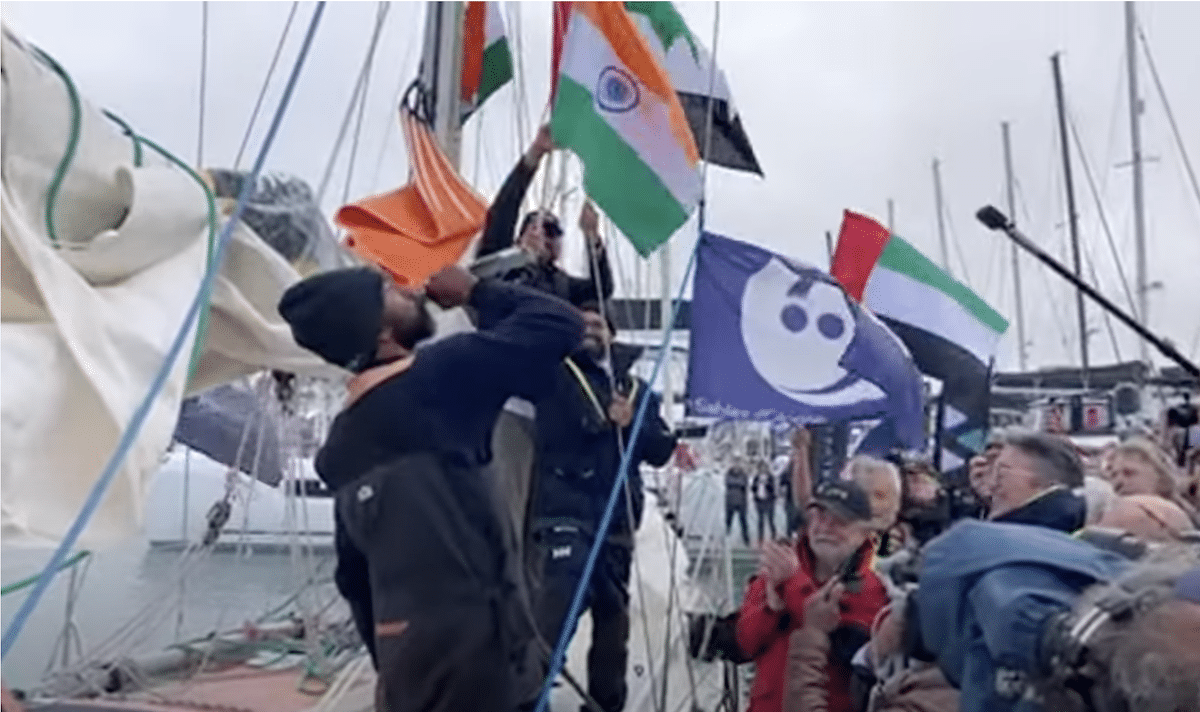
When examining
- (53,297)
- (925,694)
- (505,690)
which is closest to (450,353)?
(505,690)

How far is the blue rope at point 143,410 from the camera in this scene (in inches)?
71.4

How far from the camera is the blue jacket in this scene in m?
1.67

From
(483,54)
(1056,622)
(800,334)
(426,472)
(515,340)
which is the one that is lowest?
(1056,622)

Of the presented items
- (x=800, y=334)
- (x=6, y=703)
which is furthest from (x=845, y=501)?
(x=6, y=703)

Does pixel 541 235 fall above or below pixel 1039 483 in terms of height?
above

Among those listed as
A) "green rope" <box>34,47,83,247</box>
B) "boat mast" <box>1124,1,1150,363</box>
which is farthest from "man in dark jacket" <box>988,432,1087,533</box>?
"boat mast" <box>1124,1,1150,363</box>

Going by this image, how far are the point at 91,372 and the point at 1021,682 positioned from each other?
1275 mm

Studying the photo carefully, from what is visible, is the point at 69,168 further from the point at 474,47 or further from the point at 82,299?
the point at 474,47

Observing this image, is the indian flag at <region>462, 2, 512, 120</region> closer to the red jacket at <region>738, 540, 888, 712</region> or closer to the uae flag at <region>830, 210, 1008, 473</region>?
the uae flag at <region>830, 210, 1008, 473</region>

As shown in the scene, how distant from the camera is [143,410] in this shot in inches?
76.8

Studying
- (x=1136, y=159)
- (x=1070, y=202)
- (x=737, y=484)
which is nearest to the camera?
(x=737, y=484)

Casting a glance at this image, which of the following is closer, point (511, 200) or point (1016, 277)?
point (511, 200)

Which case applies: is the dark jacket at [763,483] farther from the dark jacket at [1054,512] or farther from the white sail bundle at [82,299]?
the white sail bundle at [82,299]

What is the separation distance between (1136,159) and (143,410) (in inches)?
949
